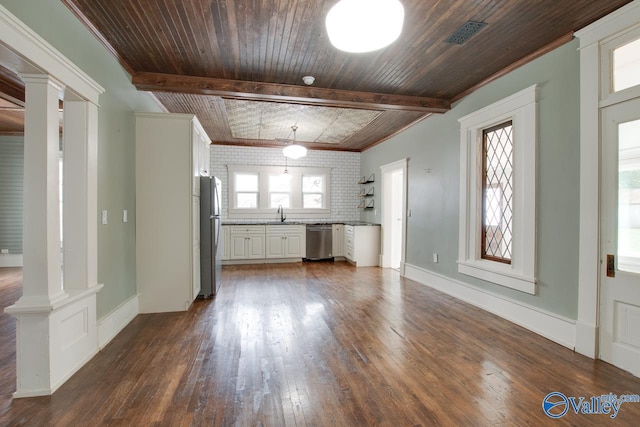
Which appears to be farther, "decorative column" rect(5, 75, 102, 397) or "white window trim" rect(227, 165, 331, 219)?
"white window trim" rect(227, 165, 331, 219)

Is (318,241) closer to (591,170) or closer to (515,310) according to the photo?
(515,310)

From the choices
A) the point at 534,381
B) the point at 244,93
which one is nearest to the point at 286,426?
the point at 534,381

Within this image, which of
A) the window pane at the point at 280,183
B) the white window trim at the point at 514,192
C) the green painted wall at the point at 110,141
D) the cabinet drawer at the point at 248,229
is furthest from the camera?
the window pane at the point at 280,183

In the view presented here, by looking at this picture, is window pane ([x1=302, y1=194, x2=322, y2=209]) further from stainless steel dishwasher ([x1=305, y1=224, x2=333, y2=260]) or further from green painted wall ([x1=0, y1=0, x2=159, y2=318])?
green painted wall ([x1=0, y1=0, x2=159, y2=318])

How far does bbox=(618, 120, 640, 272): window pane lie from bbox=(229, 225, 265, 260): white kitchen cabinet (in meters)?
5.45

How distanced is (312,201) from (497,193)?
4505mm

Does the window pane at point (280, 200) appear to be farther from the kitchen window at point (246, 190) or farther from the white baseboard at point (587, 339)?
the white baseboard at point (587, 339)

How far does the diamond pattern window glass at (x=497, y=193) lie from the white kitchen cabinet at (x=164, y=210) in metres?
3.54

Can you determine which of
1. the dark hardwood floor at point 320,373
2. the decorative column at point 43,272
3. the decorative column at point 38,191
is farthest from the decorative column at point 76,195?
the dark hardwood floor at point 320,373

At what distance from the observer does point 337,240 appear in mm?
6855

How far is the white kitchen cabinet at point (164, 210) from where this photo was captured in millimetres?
3318

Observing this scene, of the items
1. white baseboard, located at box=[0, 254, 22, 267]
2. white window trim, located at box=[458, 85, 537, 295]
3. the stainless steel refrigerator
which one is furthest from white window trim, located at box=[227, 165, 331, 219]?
white baseboard, located at box=[0, 254, 22, 267]

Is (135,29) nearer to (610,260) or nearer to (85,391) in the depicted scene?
(85,391)

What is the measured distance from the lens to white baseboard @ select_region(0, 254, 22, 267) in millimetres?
5699
